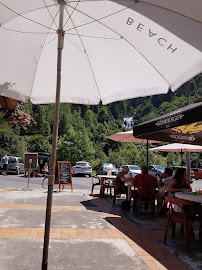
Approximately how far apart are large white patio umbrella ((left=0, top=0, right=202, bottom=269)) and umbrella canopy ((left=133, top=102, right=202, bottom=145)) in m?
0.78

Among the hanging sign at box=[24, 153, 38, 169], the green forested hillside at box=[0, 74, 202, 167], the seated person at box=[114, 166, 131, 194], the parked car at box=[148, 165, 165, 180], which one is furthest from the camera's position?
the green forested hillside at box=[0, 74, 202, 167]

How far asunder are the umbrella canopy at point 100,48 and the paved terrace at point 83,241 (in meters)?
2.24

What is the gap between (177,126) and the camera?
4.64 metres

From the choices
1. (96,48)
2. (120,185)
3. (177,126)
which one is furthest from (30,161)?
(96,48)

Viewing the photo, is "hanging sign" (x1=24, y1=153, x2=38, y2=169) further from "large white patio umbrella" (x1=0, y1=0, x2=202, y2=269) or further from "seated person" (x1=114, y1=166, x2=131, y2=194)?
"large white patio umbrella" (x1=0, y1=0, x2=202, y2=269)

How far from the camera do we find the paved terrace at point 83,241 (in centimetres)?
359

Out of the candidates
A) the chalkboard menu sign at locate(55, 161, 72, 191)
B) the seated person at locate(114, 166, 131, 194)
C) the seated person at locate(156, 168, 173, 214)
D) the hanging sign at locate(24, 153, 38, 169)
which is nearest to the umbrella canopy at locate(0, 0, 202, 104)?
the seated person at locate(156, 168, 173, 214)

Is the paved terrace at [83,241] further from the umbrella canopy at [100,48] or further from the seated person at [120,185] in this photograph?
the umbrella canopy at [100,48]

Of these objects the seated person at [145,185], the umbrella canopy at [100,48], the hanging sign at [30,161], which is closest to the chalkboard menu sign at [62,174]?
the hanging sign at [30,161]

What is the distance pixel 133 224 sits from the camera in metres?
5.92

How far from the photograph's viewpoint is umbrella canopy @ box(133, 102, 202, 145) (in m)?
4.19

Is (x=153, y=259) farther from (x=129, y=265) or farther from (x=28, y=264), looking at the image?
(x=28, y=264)

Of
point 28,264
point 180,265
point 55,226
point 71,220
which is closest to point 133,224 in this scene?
point 71,220

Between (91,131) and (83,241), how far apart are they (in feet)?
457
